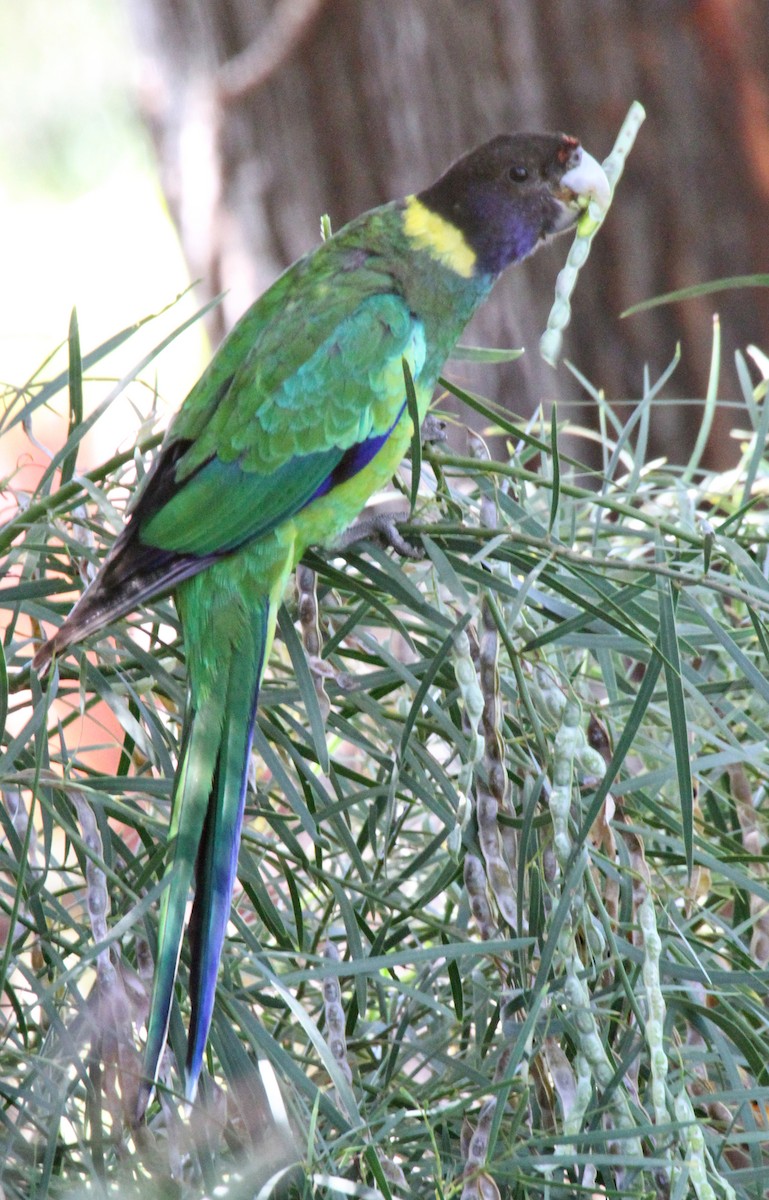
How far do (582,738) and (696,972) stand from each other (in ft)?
0.40

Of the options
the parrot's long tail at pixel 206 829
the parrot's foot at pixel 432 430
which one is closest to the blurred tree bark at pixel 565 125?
the parrot's foot at pixel 432 430

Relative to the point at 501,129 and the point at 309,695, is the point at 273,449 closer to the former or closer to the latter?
the point at 309,695

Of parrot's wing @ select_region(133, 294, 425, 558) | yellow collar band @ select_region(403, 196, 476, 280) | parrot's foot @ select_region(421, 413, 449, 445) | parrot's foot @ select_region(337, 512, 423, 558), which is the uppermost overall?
yellow collar band @ select_region(403, 196, 476, 280)

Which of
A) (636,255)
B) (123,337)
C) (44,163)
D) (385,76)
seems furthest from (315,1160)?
(44,163)

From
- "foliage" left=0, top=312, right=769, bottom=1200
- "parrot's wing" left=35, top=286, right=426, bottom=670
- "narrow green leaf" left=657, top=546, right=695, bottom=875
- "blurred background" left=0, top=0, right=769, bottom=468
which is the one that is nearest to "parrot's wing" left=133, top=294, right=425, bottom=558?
"parrot's wing" left=35, top=286, right=426, bottom=670

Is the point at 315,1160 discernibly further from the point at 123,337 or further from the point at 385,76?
the point at 385,76

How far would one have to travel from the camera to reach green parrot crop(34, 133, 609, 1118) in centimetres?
58

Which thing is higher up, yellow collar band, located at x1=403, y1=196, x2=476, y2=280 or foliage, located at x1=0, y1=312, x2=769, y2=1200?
yellow collar band, located at x1=403, y1=196, x2=476, y2=280

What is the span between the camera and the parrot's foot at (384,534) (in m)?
0.67

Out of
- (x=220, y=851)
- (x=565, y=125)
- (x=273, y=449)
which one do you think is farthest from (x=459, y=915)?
(x=565, y=125)

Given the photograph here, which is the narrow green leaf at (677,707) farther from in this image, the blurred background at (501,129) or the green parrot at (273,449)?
the blurred background at (501,129)

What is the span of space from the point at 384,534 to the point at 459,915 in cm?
21

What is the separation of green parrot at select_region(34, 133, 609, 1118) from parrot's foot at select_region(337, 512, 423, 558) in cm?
3

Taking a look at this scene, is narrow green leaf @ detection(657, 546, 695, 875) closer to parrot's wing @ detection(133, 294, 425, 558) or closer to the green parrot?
the green parrot
